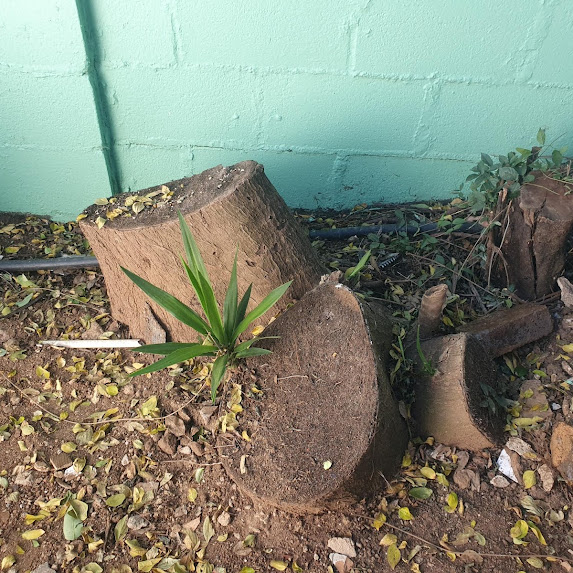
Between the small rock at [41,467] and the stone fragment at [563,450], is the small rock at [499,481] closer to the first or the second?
the stone fragment at [563,450]

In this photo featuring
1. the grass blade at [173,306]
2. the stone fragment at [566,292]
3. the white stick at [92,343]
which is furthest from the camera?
the white stick at [92,343]

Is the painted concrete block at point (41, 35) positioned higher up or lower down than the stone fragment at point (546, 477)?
higher up

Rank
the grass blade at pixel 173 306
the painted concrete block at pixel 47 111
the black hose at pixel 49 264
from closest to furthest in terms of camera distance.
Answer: the grass blade at pixel 173 306 → the painted concrete block at pixel 47 111 → the black hose at pixel 49 264

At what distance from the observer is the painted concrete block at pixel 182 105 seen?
2268 millimetres

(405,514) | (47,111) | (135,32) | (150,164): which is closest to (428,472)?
(405,514)

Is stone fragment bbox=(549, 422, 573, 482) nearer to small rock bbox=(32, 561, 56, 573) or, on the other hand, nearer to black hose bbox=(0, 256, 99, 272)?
small rock bbox=(32, 561, 56, 573)

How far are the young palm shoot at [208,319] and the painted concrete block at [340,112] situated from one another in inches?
35.8

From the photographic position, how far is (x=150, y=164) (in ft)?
8.30

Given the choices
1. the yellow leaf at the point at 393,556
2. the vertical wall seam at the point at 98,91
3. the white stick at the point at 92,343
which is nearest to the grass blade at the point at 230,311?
the white stick at the point at 92,343

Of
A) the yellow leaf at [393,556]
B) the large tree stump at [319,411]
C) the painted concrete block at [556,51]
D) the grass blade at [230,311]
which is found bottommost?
the yellow leaf at [393,556]

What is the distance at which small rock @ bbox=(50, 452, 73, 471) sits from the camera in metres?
1.78

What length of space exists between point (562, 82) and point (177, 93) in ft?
5.23

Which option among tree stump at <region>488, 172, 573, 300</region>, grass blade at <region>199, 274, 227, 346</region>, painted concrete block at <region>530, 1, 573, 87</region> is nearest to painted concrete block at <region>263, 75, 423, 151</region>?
painted concrete block at <region>530, 1, 573, 87</region>

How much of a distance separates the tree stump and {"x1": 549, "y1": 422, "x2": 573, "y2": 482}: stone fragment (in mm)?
664
